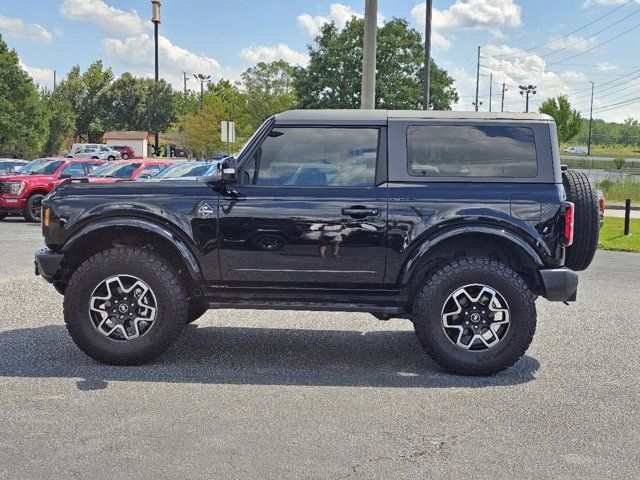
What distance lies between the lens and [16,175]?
1864cm

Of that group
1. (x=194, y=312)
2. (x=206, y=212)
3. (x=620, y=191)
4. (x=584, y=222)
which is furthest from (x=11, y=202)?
(x=620, y=191)

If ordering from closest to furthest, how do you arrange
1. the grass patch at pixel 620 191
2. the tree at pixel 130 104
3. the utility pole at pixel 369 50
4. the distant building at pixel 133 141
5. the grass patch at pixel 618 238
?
the utility pole at pixel 369 50 → the grass patch at pixel 618 238 → the grass patch at pixel 620 191 → the distant building at pixel 133 141 → the tree at pixel 130 104

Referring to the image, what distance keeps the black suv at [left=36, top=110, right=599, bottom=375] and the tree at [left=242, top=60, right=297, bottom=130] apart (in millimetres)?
55364

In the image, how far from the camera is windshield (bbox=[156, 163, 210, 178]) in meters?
16.5

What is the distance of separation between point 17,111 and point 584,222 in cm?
5524

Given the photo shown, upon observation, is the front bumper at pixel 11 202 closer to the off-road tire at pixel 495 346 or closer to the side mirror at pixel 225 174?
the side mirror at pixel 225 174

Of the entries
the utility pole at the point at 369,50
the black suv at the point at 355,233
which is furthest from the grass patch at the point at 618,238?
the black suv at the point at 355,233

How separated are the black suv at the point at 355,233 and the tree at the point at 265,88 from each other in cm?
5536

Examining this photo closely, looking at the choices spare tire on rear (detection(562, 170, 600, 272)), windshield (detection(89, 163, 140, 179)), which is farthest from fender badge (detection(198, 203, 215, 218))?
windshield (detection(89, 163, 140, 179))

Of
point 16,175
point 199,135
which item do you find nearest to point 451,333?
point 16,175

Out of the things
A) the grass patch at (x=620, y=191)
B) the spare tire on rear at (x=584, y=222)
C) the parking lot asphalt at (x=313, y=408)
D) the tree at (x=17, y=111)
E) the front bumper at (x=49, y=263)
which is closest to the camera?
the parking lot asphalt at (x=313, y=408)

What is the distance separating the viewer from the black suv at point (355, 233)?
536cm

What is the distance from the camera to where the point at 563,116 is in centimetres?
8912

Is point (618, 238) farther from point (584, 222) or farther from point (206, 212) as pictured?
point (206, 212)
